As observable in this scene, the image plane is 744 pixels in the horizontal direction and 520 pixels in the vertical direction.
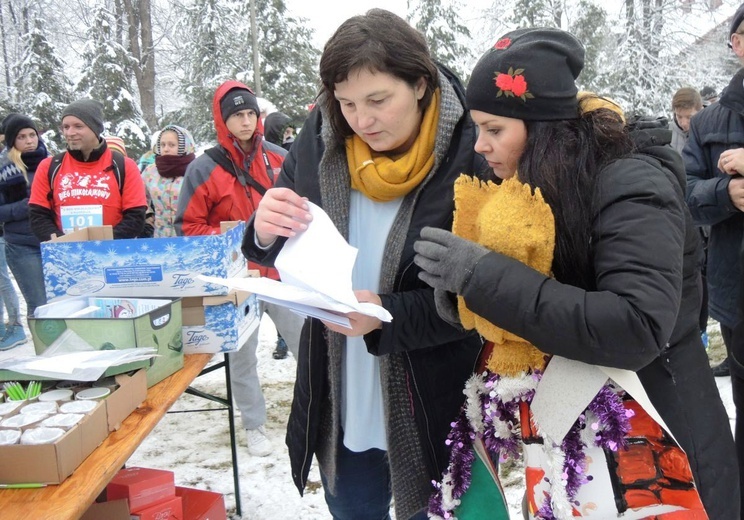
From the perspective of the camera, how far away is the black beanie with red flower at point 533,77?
3.83ft

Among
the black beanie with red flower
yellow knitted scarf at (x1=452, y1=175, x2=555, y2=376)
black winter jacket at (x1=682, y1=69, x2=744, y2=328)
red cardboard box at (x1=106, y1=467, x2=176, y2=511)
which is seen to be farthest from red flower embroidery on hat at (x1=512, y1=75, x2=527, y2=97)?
red cardboard box at (x1=106, y1=467, x2=176, y2=511)

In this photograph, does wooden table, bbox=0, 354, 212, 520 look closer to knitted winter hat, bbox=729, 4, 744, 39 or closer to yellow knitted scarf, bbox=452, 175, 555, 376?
yellow knitted scarf, bbox=452, 175, 555, 376

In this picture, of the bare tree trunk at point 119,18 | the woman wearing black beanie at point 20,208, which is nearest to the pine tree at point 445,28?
the bare tree trunk at point 119,18

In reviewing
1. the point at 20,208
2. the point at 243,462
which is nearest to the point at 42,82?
the point at 20,208

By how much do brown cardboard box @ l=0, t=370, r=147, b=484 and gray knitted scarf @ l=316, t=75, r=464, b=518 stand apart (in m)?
0.59

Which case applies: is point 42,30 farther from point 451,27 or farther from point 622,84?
point 622,84

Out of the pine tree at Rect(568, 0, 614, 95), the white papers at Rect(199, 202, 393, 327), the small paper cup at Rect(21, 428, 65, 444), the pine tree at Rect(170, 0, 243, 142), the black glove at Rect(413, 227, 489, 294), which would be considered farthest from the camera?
the pine tree at Rect(170, 0, 243, 142)

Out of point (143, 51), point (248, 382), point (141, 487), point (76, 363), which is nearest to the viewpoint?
point (76, 363)

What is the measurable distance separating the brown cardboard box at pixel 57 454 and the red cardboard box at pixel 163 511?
2.19 ft

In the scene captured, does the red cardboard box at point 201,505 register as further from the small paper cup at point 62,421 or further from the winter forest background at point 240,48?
the winter forest background at point 240,48

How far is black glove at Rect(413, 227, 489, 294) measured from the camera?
3.69ft

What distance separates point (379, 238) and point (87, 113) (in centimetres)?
312

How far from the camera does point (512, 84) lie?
1.17m

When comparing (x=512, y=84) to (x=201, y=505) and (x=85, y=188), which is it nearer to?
(x=201, y=505)
